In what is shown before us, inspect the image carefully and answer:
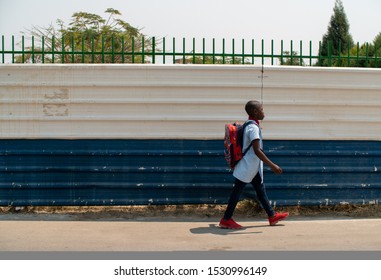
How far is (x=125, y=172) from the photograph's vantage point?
8195mm

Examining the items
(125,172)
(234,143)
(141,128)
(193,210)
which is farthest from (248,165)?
(125,172)

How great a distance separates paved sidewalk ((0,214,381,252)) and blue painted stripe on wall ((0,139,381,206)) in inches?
12.2

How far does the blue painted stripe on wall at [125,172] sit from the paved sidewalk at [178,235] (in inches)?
12.2

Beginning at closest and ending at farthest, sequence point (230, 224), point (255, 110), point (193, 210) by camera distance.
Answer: point (255, 110) → point (230, 224) → point (193, 210)

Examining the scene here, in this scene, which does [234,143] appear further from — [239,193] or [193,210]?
[193,210]

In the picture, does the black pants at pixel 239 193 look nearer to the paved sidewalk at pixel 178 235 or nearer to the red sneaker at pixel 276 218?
the red sneaker at pixel 276 218

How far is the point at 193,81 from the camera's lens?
26.7ft

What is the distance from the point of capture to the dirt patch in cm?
828

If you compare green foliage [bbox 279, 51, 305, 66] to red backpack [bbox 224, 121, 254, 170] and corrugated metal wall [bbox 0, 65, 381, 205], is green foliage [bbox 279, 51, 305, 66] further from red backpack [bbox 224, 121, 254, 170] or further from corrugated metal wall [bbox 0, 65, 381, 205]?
red backpack [bbox 224, 121, 254, 170]

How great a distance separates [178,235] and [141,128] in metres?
1.63

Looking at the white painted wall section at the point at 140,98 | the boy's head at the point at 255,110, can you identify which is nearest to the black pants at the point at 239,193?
the boy's head at the point at 255,110

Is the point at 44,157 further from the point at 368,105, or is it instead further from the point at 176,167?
the point at 368,105

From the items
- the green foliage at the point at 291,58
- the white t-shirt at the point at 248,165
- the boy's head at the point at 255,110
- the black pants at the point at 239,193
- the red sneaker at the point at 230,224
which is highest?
the green foliage at the point at 291,58

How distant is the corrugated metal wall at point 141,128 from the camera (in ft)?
26.7
